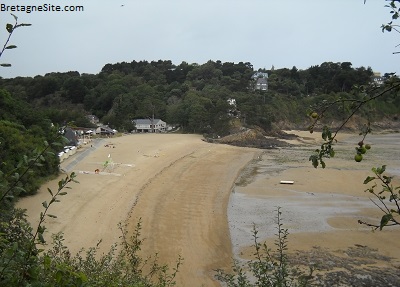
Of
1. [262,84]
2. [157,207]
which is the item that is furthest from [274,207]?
[262,84]

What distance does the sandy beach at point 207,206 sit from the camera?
10.9 metres

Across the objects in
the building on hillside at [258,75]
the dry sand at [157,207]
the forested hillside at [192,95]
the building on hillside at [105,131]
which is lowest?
the dry sand at [157,207]

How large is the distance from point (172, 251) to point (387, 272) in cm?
545

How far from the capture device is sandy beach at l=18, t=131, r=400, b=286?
10.9 m

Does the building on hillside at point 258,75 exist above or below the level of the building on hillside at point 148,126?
above

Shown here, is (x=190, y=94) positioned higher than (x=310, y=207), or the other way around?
(x=190, y=94)

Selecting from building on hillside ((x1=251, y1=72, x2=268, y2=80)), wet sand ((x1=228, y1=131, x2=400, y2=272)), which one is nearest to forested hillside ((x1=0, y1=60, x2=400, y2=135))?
building on hillside ((x1=251, y1=72, x2=268, y2=80))

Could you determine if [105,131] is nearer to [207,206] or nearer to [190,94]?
[190,94]

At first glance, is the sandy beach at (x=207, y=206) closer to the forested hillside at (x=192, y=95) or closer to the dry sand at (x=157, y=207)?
the dry sand at (x=157, y=207)

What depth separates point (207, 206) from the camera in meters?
15.3

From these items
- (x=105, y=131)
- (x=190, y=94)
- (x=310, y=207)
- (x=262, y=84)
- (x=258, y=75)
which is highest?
(x=258, y=75)

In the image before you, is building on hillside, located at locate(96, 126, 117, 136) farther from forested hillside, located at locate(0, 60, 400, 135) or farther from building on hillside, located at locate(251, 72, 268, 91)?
building on hillside, located at locate(251, 72, 268, 91)

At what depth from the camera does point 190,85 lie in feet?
227

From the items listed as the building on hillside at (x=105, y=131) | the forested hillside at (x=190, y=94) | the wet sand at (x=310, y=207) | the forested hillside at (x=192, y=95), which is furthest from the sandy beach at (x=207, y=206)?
the forested hillside at (x=190, y=94)
